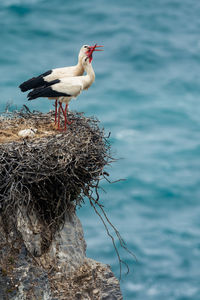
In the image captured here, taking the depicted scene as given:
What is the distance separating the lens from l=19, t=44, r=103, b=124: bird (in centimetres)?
1027

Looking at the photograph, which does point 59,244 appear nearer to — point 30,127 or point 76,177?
point 76,177

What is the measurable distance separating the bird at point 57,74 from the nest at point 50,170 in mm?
806

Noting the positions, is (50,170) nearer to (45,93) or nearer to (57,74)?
(45,93)

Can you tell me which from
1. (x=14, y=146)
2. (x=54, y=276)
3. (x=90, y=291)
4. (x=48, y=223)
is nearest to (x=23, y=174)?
(x=14, y=146)

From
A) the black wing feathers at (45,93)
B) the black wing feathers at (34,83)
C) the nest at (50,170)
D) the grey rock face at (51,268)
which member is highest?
the black wing feathers at (34,83)

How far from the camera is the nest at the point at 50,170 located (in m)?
8.57

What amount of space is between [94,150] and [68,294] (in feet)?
7.07

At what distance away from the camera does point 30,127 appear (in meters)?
10.4

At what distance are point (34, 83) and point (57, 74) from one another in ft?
1.33

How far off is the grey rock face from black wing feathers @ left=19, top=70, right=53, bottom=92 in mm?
2221

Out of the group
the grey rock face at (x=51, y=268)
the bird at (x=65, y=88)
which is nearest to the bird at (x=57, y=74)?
the bird at (x=65, y=88)

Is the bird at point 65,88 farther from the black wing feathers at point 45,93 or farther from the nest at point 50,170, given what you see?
the nest at point 50,170

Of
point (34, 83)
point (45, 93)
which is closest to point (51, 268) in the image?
point (45, 93)

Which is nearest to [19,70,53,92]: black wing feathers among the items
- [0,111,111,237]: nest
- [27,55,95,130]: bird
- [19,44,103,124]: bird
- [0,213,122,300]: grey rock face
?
[19,44,103,124]: bird
